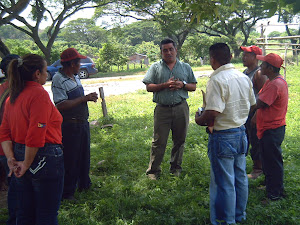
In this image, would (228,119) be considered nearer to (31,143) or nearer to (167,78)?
(167,78)

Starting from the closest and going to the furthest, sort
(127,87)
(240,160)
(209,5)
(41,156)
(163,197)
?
(41,156)
(240,160)
(209,5)
(163,197)
(127,87)

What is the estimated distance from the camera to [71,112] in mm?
3791

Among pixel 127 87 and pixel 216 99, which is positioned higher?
pixel 216 99

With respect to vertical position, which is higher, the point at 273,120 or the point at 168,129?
the point at 273,120

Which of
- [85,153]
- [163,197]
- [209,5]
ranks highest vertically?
[209,5]

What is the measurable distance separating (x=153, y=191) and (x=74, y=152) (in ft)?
3.93

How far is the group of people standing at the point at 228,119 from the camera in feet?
9.80

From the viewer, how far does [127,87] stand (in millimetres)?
15953

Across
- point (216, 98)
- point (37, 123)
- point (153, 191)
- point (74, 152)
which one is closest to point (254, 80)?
point (216, 98)

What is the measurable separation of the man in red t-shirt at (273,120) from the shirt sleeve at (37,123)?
2548 millimetres

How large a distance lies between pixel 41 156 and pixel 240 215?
2.21 m

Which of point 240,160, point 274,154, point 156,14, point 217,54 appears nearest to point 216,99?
point 217,54

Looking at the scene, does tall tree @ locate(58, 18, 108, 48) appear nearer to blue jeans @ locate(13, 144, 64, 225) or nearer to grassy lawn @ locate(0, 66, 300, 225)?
grassy lawn @ locate(0, 66, 300, 225)

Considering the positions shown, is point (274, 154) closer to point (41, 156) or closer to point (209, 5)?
point (209, 5)
